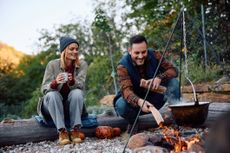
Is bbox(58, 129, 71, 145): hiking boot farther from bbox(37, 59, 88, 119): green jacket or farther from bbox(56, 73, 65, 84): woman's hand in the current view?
bbox(56, 73, 65, 84): woman's hand

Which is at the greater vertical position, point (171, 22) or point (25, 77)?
point (171, 22)

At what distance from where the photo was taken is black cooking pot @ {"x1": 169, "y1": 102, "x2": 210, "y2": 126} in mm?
3100

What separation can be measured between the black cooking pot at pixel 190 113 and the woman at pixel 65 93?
1.45 metres

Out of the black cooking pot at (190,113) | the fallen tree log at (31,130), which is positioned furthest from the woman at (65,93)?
the black cooking pot at (190,113)

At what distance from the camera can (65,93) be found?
4383mm

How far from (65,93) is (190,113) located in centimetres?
183

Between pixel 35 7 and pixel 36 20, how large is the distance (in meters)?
Answer: 0.55

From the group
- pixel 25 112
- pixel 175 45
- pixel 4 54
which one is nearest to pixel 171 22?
pixel 175 45

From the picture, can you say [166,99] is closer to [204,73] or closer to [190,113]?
[190,113]

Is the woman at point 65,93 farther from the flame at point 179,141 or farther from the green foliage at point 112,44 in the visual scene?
the green foliage at point 112,44

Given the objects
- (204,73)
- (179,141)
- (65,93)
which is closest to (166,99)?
(179,141)

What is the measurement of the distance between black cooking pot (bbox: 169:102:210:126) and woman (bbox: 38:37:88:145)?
4.76 feet

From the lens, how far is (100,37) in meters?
12.8

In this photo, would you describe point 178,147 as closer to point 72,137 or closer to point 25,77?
point 72,137
